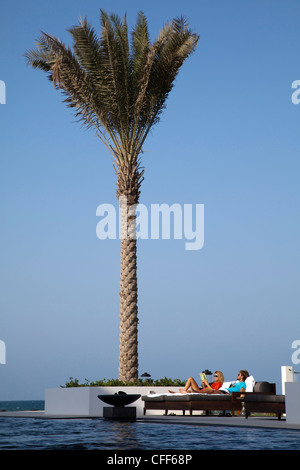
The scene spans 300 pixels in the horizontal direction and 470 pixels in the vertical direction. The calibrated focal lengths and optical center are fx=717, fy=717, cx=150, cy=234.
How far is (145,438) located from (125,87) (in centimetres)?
1356

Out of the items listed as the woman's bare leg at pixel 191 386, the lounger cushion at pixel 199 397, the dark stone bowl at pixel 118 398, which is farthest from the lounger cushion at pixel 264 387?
the dark stone bowl at pixel 118 398

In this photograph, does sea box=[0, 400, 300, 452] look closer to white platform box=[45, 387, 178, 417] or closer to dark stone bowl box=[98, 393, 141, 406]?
dark stone bowl box=[98, 393, 141, 406]

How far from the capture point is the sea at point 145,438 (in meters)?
11.6

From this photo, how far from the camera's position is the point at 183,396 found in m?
19.3

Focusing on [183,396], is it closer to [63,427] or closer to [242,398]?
[242,398]

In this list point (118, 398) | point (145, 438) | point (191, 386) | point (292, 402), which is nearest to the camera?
point (145, 438)

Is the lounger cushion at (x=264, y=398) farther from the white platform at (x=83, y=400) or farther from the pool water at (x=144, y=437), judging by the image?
the white platform at (x=83, y=400)

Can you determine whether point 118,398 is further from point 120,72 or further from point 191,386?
point 120,72

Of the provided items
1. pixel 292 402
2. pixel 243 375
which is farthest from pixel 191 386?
pixel 292 402

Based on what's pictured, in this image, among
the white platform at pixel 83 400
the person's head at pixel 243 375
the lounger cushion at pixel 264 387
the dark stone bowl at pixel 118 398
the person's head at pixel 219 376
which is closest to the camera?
the lounger cushion at pixel 264 387

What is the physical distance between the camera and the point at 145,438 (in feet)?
42.7

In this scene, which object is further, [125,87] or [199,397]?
[125,87]

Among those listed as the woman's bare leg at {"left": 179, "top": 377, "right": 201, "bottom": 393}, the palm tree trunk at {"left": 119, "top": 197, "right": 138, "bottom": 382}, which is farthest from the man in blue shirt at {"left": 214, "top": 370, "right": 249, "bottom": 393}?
the palm tree trunk at {"left": 119, "top": 197, "right": 138, "bottom": 382}
